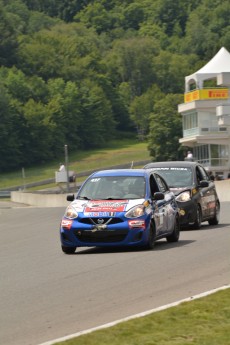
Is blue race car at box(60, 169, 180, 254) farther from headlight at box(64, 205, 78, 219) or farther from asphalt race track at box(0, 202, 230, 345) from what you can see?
asphalt race track at box(0, 202, 230, 345)

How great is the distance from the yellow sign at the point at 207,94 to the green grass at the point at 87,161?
32574mm

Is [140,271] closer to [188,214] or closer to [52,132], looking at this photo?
[188,214]

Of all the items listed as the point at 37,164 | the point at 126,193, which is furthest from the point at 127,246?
the point at 37,164

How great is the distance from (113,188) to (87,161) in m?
134

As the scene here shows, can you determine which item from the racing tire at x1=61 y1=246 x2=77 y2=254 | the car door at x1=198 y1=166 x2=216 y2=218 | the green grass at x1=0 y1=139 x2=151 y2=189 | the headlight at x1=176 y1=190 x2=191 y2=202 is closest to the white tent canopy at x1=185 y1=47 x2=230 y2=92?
the green grass at x1=0 y1=139 x2=151 y2=189

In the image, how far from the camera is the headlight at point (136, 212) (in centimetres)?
1928

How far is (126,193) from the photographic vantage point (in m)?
20.2

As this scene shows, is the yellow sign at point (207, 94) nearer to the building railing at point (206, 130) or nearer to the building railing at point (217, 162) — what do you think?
the building railing at point (206, 130)

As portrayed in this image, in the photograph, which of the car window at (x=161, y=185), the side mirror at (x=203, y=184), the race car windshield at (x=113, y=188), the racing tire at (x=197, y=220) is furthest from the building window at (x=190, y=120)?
the race car windshield at (x=113, y=188)

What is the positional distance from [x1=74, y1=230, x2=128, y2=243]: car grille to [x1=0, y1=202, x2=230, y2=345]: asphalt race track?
0.24 metres

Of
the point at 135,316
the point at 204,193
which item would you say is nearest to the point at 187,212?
the point at 204,193

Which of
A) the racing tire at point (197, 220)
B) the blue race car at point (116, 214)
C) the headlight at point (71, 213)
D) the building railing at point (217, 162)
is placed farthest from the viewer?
the building railing at point (217, 162)

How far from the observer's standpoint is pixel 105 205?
64.0 ft

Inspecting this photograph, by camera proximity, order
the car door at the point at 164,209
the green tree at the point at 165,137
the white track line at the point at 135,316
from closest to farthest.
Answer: the white track line at the point at 135,316 < the car door at the point at 164,209 < the green tree at the point at 165,137
